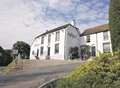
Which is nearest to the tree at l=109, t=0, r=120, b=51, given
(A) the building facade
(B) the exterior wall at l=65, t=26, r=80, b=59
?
(A) the building facade

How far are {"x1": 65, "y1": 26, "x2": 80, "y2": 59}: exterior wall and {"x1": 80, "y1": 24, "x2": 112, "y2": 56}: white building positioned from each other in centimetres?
108

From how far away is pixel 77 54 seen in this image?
1756 inches

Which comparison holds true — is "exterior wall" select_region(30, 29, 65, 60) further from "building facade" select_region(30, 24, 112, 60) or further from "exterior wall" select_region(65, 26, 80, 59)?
"exterior wall" select_region(65, 26, 80, 59)

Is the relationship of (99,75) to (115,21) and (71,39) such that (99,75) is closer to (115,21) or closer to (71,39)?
(115,21)

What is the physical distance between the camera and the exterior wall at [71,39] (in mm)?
44188

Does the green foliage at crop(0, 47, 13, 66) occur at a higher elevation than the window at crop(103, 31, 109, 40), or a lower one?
lower

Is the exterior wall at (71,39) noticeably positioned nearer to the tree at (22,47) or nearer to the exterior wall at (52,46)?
the exterior wall at (52,46)

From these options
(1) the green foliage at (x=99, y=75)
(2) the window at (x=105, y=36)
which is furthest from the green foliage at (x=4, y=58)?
(1) the green foliage at (x=99, y=75)

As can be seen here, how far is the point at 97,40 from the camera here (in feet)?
141

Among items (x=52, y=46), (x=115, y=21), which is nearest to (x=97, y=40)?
(x=52, y=46)

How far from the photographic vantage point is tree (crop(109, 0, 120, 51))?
675 inches

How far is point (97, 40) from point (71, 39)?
5.60 m

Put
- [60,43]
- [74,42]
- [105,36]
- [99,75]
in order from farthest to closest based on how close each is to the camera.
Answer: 1. [74,42]
2. [60,43]
3. [105,36]
4. [99,75]

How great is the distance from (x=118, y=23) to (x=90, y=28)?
3144 centimetres
